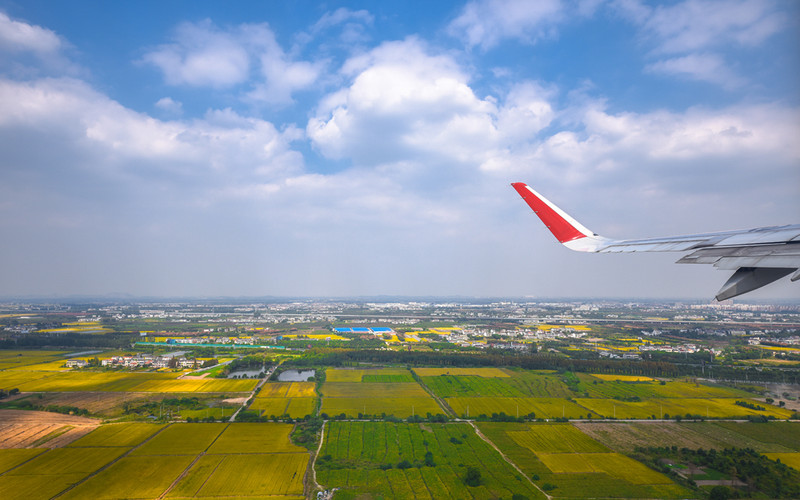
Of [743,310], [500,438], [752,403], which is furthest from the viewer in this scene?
[743,310]

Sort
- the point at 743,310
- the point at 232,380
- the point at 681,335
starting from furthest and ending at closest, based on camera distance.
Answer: the point at 743,310, the point at 681,335, the point at 232,380

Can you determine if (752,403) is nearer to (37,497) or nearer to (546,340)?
(546,340)

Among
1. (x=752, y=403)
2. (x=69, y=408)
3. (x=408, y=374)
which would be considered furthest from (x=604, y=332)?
(x=69, y=408)

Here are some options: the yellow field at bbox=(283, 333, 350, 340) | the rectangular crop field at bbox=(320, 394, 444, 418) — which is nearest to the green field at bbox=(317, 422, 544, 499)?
the rectangular crop field at bbox=(320, 394, 444, 418)

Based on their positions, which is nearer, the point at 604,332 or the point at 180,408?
the point at 180,408

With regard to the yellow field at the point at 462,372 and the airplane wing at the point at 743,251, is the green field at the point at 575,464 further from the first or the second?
the airplane wing at the point at 743,251

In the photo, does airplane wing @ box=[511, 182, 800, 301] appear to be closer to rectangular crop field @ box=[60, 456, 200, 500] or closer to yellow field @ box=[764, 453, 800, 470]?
rectangular crop field @ box=[60, 456, 200, 500]
